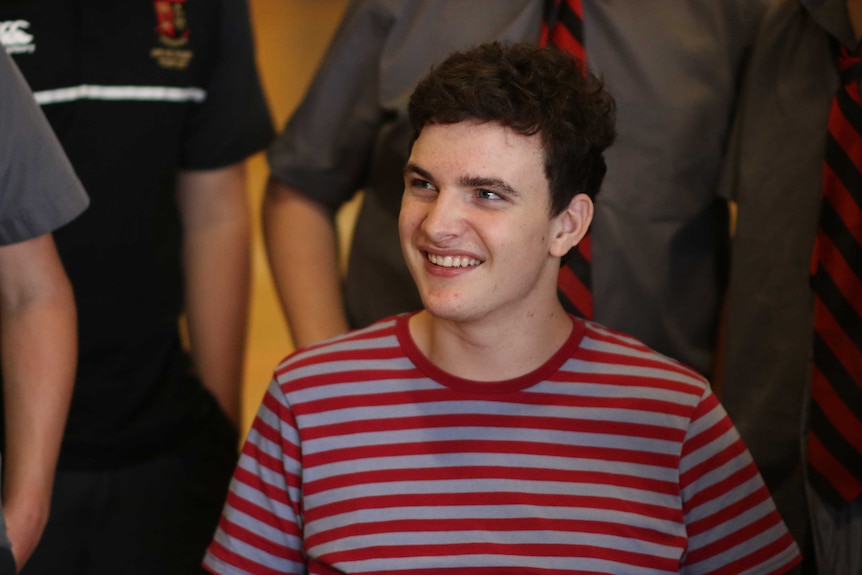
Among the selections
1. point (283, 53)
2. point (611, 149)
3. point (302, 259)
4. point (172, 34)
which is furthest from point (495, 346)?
point (283, 53)

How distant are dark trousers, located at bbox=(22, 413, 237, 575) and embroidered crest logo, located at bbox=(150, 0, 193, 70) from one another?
0.66 metres

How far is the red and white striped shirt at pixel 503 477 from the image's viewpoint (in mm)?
1644

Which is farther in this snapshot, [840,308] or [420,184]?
[840,308]

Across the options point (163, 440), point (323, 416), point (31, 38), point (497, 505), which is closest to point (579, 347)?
point (497, 505)

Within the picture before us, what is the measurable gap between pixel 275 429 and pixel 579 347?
0.46m

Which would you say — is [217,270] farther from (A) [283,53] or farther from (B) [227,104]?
(A) [283,53]

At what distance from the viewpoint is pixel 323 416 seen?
1.74 metres

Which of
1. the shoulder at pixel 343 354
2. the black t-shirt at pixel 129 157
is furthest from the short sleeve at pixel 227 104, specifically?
the shoulder at pixel 343 354

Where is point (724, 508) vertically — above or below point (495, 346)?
below

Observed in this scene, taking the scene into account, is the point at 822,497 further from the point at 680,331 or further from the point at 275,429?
the point at 275,429

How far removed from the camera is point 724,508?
1.68 metres

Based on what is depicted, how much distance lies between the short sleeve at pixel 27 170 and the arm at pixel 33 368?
50 mm

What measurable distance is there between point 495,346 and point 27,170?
703mm

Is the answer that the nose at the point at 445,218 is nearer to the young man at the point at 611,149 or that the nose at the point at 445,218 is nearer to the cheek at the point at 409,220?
the cheek at the point at 409,220
